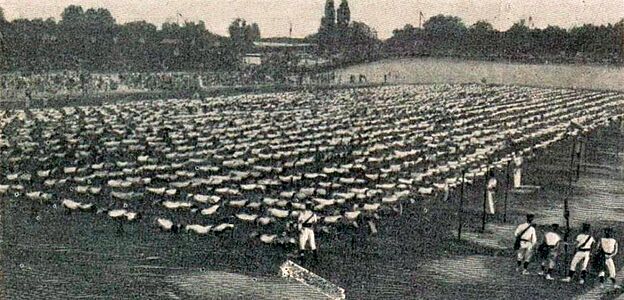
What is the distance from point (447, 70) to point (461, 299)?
65022 mm

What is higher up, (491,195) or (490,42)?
(490,42)

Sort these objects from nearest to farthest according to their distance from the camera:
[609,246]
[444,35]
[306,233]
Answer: [609,246] < [306,233] < [444,35]

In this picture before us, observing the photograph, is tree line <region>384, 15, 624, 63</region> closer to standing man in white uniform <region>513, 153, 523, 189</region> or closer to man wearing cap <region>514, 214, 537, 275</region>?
standing man in white uniform <region>513, 153, 523, 189</region>

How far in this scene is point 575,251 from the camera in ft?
44.9

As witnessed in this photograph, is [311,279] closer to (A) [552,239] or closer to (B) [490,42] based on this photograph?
(A) [552,239]

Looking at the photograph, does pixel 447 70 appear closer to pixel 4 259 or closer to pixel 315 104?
pixel 315 104

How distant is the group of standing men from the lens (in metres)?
13.2

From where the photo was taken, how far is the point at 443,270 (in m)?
13.9

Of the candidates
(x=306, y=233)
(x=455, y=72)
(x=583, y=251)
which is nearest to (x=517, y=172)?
(x=583, y=251)

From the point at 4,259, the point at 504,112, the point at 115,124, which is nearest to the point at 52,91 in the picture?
the point at 115,124

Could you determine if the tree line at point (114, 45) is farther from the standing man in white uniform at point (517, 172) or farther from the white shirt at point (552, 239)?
the white shirt at point (552, 239)

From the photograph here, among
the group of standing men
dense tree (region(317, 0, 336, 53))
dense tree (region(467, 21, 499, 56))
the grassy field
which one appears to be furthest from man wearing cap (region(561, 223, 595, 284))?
dense tree (region(467, 21, 499, 56))

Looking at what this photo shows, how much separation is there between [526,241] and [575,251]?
942 millimetres

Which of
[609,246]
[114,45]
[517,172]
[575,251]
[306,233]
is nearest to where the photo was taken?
[609,246]
